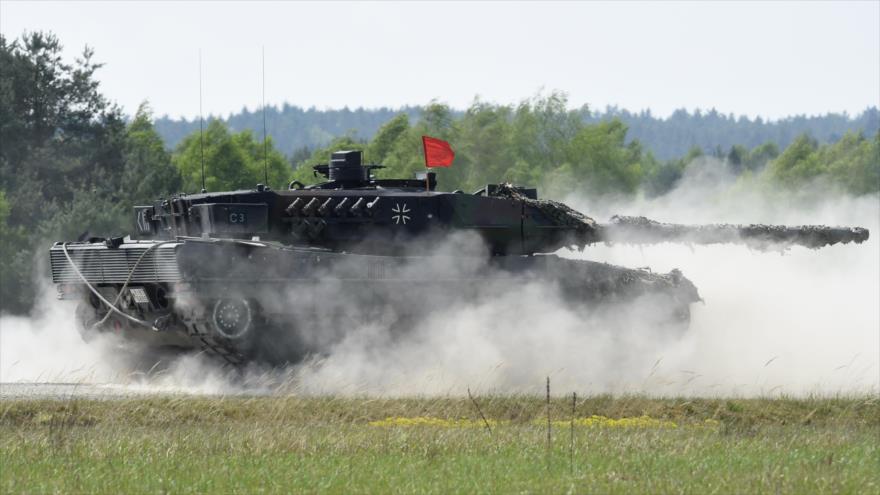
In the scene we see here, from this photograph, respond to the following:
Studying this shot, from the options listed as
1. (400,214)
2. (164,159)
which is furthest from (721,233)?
(164,159)

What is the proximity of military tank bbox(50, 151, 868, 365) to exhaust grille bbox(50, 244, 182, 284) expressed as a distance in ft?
0.08

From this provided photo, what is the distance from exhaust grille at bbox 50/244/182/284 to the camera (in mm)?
23672

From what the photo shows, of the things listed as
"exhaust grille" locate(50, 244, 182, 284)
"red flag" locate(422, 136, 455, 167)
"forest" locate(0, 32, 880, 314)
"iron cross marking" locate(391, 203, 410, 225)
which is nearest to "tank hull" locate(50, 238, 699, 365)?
"exhaust grille" locate(50, 244, 182, 284)

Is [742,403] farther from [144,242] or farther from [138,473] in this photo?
[138,473]

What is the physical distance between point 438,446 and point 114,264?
1040 cm

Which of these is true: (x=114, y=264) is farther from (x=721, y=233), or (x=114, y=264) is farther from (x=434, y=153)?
(x=721, y=233)

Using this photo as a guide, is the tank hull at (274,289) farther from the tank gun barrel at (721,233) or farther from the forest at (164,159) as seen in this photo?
the forest at (164,159)

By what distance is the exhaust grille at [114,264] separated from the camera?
23.7 metres

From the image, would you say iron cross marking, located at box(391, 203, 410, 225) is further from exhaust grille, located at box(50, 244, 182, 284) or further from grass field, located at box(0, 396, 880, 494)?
grass field, located at box(0, 396, 880, 494)

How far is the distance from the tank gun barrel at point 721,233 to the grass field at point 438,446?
18.2 ft

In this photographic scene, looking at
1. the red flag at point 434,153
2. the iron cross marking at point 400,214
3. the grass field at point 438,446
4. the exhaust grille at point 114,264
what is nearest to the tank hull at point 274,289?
the exhaust grille at point 114,264

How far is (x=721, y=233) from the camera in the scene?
94.1ft

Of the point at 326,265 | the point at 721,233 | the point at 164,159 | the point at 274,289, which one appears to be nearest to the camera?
the point at 274,289

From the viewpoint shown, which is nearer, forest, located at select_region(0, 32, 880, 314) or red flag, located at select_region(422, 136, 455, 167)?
red flag, located at select_region(422, 136, 455, 167)
